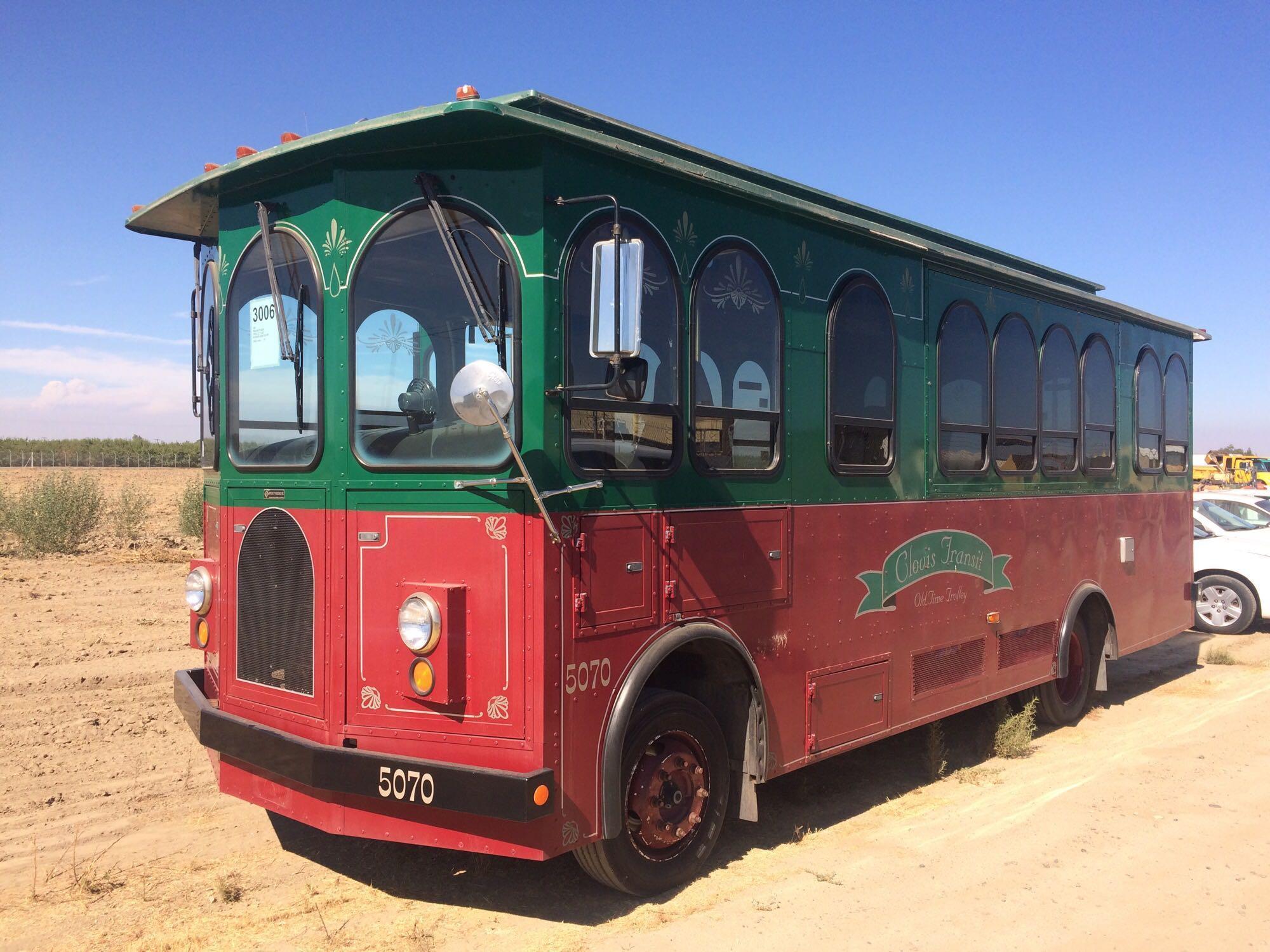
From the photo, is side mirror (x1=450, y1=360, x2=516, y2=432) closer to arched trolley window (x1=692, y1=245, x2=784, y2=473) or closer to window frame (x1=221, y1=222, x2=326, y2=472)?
window frame (x1=221, y1=222, x2=326, y2=472)

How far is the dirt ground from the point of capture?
415 cm


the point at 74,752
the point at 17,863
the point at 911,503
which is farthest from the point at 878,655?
the point at 74,752

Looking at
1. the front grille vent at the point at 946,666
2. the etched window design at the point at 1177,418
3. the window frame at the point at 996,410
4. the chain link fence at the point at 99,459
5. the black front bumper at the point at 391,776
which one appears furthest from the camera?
the chain link fence at the point at 99,459

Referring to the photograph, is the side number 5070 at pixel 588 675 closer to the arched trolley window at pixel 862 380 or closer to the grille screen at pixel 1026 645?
the arched trolley window at pixel 862 380

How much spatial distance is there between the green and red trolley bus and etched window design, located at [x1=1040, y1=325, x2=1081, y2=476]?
1932 mm

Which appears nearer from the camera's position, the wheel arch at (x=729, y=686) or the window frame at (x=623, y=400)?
the window frame at (x=623, y=400)

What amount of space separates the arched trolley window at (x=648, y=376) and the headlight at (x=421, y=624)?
802mm

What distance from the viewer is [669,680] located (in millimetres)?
4902

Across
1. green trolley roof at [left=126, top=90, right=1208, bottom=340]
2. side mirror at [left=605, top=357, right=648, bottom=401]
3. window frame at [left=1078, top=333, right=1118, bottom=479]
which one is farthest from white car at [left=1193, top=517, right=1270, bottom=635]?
side mirror at [left=605, top=357, right=648, bottom=401]

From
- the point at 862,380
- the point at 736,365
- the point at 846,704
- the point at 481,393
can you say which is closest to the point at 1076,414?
the point at 862,380

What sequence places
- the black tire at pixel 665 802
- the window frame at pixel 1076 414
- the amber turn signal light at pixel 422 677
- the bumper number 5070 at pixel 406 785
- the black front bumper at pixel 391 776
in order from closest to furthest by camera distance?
the black front bumper at pixel 391 776, the bumper number 5070 at pixel 406 785, the amber turn signal light at pixel 422 677, the black tire at pixel 665 802, the window frame at pixel 1076 414

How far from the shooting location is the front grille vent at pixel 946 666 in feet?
20.2

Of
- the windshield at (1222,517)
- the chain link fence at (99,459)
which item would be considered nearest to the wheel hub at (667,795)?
the windshield at (1222,517)

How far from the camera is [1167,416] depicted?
988cm
